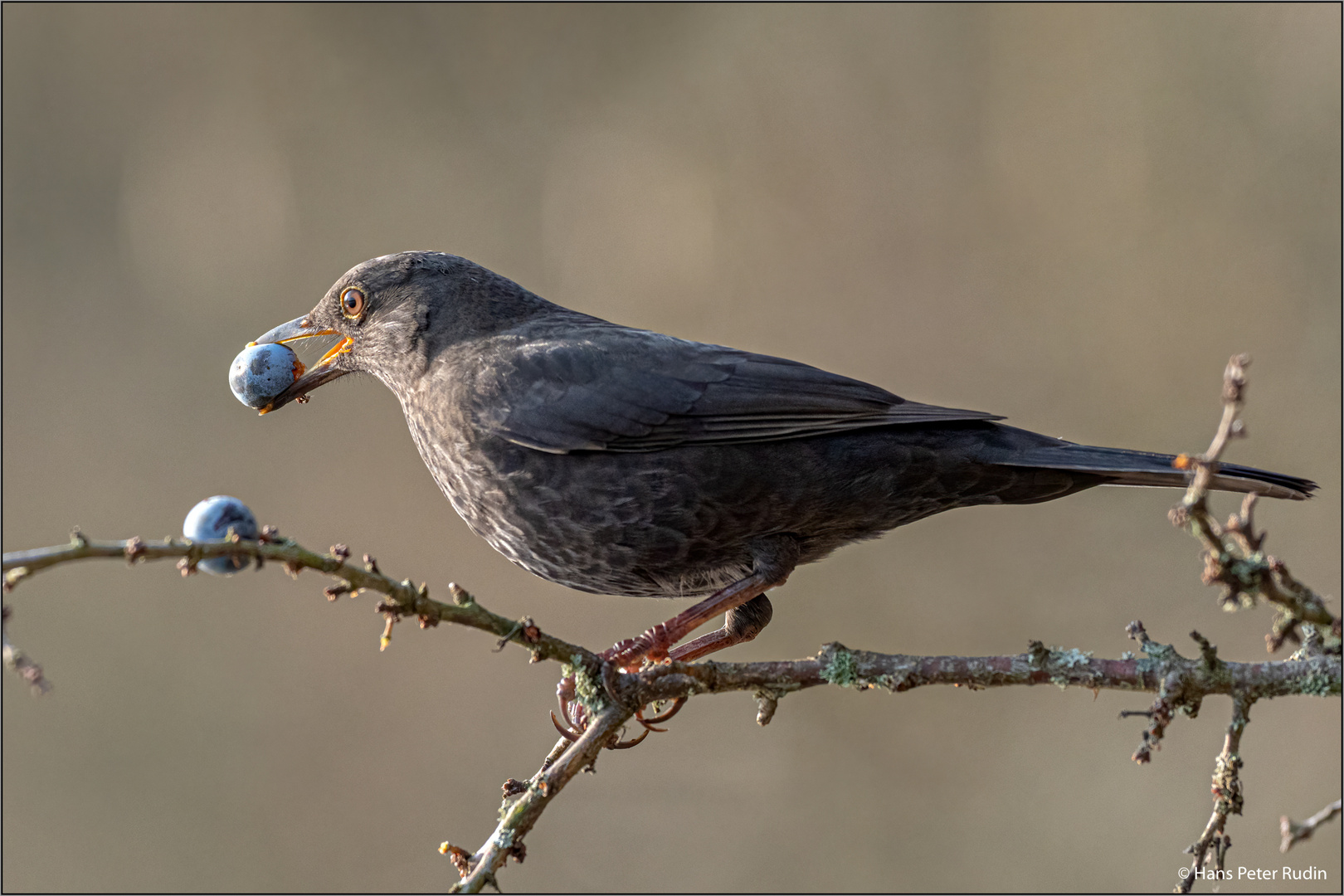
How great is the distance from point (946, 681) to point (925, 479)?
0.89 m

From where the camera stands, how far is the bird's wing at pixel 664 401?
3.28 metres

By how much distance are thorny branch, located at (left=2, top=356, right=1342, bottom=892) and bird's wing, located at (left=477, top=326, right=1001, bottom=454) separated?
0.80 metres

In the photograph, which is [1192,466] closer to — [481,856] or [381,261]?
[481,856]

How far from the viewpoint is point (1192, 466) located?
5.82 feet

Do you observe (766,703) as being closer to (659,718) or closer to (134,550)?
(659,718)

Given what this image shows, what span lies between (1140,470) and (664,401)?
4.50 ft

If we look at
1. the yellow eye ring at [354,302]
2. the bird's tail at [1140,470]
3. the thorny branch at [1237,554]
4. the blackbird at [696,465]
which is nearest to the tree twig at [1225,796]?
the thorny branch at [1237,554]

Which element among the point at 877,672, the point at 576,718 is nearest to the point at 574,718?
the point at 576,718

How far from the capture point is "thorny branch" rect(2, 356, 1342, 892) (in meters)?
1.93

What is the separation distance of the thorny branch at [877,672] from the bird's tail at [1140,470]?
0.44 metres

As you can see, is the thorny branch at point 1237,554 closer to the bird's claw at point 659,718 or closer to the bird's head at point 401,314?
the bird's claw at point 659,718

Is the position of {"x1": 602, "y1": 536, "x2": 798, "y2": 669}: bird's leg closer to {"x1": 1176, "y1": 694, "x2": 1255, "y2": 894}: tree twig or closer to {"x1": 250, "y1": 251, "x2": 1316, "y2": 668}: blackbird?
{"x1": 250, "y1": 251, "x2": 1316, "y2": 668}: blackbird

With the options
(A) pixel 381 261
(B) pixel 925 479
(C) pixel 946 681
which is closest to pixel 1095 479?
(B) pixel 925 479

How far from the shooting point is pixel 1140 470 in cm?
299
